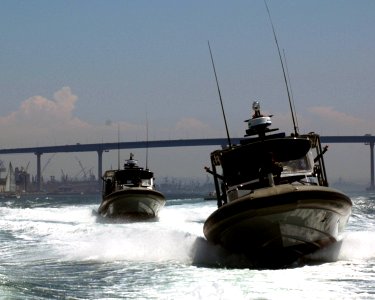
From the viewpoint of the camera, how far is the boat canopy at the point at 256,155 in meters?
14.5

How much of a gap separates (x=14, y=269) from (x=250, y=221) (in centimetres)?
554

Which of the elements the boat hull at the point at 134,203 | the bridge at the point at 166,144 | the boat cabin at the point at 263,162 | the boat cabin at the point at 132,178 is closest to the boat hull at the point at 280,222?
the boat cabin at the point at 263,162

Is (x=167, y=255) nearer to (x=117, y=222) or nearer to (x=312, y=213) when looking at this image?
(x=312, y=213)

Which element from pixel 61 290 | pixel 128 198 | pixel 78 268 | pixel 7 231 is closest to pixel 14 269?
pixel 78 268

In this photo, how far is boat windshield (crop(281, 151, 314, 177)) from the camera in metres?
14.5

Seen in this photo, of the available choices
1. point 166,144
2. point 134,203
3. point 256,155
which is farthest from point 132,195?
point 166,144

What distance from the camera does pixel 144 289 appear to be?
1099 cm

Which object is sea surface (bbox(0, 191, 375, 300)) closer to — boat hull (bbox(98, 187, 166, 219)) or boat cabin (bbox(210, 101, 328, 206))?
boat cabin (bbox(210, 101, 328, 206))

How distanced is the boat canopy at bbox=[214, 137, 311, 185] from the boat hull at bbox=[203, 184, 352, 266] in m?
1.48

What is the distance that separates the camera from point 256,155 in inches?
572

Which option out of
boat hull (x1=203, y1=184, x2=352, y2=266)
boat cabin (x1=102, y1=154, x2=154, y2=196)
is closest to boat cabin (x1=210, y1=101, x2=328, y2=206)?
boat hull (x1=203, y1=184, x2=352, y2=266)

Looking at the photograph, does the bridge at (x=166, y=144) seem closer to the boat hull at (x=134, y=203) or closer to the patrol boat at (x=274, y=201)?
the boat hull at (x=134, y=203)

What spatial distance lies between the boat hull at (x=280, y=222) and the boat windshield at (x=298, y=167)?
1277 millimetres

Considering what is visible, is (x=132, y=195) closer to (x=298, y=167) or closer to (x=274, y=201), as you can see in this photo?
(x=298, y=167)
